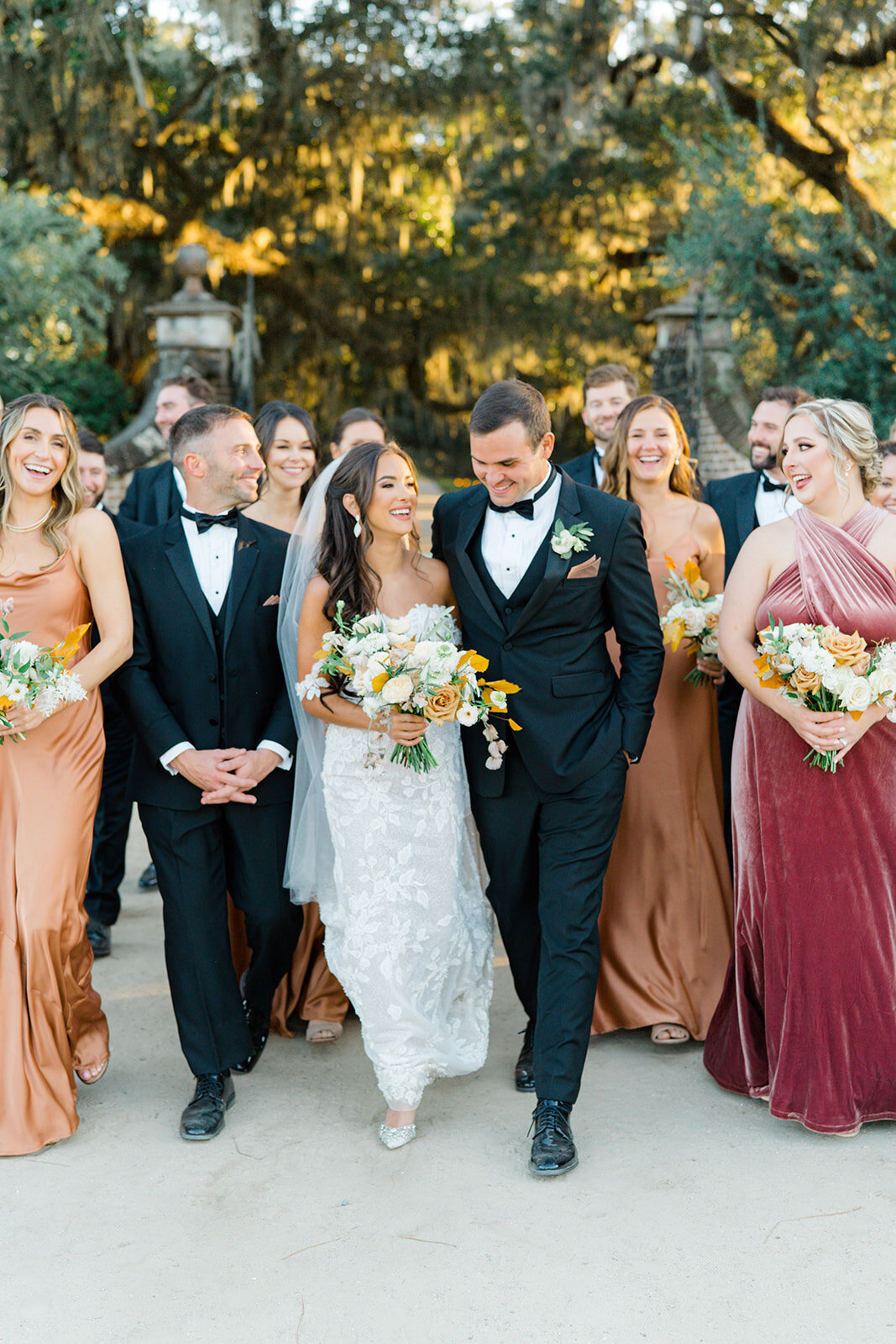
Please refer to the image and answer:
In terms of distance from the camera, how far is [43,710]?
11.9 ft

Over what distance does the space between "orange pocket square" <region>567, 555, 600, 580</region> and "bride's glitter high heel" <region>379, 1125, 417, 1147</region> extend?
5.86 ft

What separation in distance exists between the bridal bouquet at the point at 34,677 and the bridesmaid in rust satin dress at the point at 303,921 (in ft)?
3.40

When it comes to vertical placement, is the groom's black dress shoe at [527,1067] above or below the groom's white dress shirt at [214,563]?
below

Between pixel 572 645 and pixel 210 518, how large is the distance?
1.30m

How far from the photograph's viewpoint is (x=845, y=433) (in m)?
3.77

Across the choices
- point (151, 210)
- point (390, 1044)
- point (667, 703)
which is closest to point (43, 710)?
point (390, 1044)

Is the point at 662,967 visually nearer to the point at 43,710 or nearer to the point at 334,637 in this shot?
the point at 334,637

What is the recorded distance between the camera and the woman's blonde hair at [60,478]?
393 cm

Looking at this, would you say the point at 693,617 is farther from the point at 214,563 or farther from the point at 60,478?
the point at 60,478

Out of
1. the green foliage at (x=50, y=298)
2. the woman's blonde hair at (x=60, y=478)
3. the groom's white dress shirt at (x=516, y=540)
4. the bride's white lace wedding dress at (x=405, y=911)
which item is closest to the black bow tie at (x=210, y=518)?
the woman's blonde hair at (x=60, y=478)

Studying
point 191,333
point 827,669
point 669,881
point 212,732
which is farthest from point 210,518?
point 191,333

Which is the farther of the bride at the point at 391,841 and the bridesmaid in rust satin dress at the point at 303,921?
the bridesmaid in rust satin dress at the point at 303,921

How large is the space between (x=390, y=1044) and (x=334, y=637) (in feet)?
4.22

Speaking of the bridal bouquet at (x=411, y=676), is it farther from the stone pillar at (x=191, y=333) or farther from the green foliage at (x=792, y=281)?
the stone pillar at (x=191, y=333)
